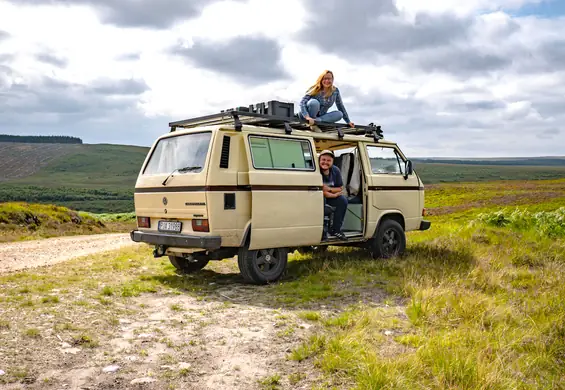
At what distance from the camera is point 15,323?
568 centimetres

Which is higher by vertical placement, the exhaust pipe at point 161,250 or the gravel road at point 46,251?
the exhaust pipe at point 161,250

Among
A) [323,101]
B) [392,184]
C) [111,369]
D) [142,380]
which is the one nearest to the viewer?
[142,380]

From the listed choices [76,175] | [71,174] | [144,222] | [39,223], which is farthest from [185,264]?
[76,175]

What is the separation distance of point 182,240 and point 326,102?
3909mm

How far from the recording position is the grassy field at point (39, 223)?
17906 millimetres

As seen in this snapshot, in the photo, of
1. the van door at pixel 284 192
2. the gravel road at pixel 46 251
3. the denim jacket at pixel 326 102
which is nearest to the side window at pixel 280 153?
the van door at pixel 284 192

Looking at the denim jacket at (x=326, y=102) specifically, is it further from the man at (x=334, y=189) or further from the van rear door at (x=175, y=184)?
the van rear door at (x=175, y=184)

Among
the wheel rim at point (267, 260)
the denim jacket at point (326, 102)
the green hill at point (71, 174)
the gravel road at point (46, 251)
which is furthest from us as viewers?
the green hill at point (71, 174)

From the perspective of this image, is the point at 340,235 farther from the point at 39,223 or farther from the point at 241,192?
the point at 39,223

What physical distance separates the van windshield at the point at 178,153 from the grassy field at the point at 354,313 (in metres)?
1.73

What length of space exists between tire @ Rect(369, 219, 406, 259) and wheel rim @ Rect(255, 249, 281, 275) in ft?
7.92

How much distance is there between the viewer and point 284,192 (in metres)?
8.03

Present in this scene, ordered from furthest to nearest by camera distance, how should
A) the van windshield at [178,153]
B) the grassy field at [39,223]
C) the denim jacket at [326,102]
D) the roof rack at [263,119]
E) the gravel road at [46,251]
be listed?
the grassy field at [39,223] → the gravel road at [46,251] → the denim jacket at [326,102] → the roof rack at [263,119] → the van windshield at [178,153]

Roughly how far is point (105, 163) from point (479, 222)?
126 m
